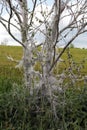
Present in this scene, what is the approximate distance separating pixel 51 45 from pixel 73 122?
1198mm

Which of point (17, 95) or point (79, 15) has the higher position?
point (79, 15)

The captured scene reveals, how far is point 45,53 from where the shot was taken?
785cm

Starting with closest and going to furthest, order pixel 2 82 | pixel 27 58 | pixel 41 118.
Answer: pixel 41 118, pixel 27 58, pixel 2 82

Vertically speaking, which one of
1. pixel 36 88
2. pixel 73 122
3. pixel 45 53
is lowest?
pixel 73 122

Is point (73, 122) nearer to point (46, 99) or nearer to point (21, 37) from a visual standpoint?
point (46, 99)

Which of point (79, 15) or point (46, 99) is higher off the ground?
point (79, 15)

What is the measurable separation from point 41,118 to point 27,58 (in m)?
1.24

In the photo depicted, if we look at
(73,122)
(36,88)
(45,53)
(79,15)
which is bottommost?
(73,122)

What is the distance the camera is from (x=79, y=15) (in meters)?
7.80

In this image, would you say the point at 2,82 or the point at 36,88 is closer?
the point at 36,88

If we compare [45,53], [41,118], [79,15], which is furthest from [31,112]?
[79,15]

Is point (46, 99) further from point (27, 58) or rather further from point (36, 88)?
point (27, 58)

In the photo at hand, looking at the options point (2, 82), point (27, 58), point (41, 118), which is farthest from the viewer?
point (2, 82)

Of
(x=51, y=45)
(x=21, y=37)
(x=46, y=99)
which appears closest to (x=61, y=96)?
(x=46, y=99)
